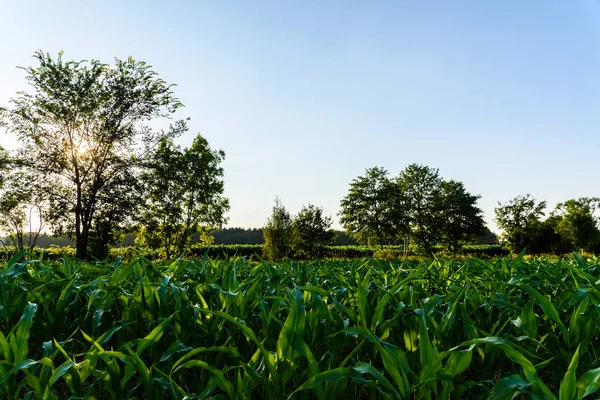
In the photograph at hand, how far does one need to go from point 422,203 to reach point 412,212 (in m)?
1.64

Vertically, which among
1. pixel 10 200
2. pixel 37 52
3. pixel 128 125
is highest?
pixel 37 52

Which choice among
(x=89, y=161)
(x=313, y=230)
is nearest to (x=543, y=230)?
(x=313, y=230)

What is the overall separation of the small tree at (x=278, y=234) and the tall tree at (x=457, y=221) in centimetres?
1984

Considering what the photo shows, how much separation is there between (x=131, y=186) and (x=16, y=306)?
85.5 ft

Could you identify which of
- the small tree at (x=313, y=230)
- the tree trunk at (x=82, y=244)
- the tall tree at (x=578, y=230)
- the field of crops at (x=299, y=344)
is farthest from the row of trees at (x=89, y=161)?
the tall tree at (x=578, y=230)

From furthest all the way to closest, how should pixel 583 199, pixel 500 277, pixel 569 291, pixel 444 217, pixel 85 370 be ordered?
pixel 583 199, pixel 444 217, pixel 500 277, pixel 569 291, pixel 85 370

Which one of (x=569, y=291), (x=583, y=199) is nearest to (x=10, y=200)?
(x=569, y=291)

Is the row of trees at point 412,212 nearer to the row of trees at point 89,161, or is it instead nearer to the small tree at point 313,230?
the small tree at point 313,230

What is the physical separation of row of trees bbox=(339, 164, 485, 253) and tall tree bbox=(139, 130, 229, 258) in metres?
14.5

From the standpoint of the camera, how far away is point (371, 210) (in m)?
41.7

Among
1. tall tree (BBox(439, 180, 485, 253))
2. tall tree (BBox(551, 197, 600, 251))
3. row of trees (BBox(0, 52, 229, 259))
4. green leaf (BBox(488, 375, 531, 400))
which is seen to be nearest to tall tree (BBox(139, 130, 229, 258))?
row of trees (BBox(0, 52, 229, 259))

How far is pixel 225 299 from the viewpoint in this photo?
241 cm

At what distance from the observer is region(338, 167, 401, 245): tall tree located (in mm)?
40506

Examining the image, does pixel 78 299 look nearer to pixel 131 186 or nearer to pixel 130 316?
pixel 130 316
